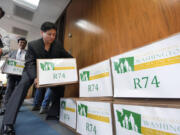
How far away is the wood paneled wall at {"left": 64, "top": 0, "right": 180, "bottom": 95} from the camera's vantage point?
649 mm

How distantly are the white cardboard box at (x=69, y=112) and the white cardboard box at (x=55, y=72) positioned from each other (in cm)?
19

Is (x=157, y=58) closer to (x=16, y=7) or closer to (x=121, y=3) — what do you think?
(x=121, y=3)

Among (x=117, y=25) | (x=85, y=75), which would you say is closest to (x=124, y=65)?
(x=85, y=75)

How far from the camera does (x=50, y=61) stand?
3.02 feet

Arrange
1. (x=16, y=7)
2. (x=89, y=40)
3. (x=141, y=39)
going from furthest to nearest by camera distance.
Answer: (x=16, y=7), (x=89, y=40), (x=141, y=39)

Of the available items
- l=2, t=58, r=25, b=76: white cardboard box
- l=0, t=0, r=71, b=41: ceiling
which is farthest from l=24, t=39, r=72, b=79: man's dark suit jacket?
l=0, t=0, r=71, b=41: ceiling

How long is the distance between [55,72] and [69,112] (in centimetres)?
36

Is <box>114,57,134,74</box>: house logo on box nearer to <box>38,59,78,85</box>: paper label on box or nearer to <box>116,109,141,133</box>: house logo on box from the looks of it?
<box>116,109,141,133</box>: house logo on box

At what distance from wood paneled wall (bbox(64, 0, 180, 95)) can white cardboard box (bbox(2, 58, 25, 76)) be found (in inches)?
29.8

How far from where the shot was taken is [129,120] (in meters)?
0.48

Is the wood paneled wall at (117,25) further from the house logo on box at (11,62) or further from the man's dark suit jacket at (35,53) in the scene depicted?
the house logo on box at (11,62)

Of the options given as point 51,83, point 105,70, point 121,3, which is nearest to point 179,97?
point 105,70

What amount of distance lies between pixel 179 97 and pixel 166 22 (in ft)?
1.52

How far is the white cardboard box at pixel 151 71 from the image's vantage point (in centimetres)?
40
